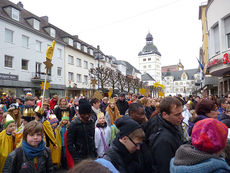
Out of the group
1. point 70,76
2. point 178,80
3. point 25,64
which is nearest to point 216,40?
point 25,64

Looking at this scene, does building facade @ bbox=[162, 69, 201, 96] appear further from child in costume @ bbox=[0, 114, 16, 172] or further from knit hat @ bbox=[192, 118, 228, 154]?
knit hat @ bbox=[192, 118, 228, 154]

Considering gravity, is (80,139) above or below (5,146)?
above

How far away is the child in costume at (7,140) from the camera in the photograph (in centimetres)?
360

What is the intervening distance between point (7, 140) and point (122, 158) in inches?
111

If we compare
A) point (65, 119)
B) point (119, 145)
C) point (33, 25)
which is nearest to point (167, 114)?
point (119, 145)

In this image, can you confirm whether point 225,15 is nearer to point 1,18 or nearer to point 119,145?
point 119,145

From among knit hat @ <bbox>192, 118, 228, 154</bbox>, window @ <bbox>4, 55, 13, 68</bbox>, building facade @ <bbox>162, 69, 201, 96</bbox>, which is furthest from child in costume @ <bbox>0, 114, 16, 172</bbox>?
building facade @ <bbox>162, 69, 201, 96</bbox>

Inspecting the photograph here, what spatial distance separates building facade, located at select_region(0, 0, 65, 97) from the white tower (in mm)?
79204

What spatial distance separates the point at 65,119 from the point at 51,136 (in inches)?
30.6

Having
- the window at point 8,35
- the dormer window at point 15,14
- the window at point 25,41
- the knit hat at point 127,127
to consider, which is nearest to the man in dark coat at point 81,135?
the knit hat at point 127,127

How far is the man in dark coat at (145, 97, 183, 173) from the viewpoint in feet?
6.84

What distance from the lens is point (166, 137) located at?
7.11 feet

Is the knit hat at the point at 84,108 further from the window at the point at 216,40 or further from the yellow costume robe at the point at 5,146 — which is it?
the window at the point at 216,40

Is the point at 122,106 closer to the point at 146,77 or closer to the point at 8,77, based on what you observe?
the point at 8,77
